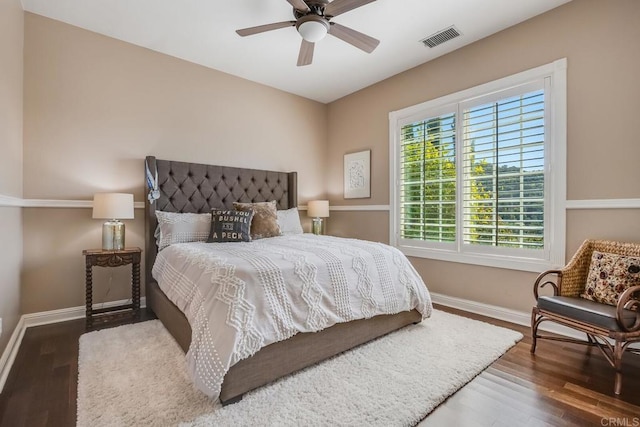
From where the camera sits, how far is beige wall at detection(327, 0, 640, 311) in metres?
2.41

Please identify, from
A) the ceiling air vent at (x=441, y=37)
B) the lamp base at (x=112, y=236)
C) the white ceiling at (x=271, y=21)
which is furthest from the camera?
the ceiling air vent at (x=441, y=37)

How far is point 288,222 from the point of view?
13.5 feet

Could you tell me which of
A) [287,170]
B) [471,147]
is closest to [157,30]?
[287,170]

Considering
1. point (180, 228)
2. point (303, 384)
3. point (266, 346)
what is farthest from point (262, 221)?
point (303, 384)

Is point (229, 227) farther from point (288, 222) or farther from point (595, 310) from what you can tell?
point (595, 310)

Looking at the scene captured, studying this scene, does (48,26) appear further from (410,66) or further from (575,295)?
(575,295)

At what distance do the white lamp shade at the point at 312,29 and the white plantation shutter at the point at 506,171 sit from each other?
1.90 meters

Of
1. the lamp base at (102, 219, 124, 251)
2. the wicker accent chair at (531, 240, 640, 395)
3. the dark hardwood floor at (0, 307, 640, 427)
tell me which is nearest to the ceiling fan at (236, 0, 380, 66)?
the lamp base at (102, 219, 124, 251)

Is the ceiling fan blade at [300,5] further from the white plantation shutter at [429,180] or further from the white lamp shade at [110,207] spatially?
the white lamp shade at [110,207]

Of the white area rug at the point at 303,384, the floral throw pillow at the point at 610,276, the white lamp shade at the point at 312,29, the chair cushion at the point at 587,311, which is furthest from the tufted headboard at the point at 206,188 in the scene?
the floral throw pillow at the point at 610,276

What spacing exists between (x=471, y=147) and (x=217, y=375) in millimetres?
3248

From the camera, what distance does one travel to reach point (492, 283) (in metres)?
3.20

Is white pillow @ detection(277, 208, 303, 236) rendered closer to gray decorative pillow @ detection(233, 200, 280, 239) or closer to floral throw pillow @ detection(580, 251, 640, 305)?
gray decorative pillow @ detection(233, 200, 280, 239)

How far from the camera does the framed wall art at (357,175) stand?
4.55 meters
